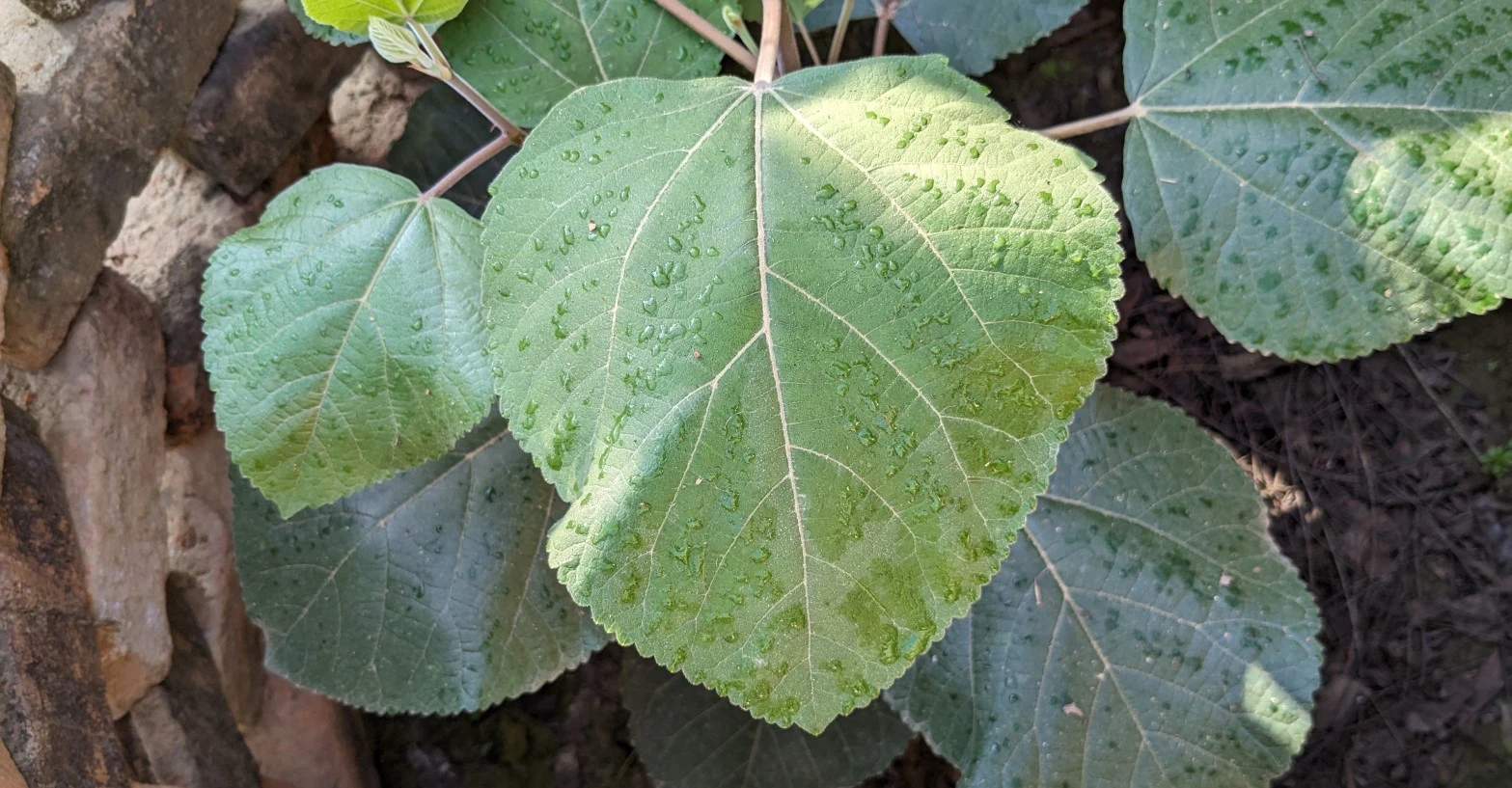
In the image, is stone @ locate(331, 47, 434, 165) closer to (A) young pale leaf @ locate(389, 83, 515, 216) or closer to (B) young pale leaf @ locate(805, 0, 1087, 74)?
(A) young pale leaf @ locate(389, 83, 515, 216)

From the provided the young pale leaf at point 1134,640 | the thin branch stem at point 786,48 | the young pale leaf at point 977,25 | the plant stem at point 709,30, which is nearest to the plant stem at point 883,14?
the young pale leaf at point 977,25

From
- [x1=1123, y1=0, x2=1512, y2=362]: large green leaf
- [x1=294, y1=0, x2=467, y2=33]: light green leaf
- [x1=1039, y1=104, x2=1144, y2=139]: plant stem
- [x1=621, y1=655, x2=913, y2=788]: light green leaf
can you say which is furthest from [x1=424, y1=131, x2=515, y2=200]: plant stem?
[x1=621, y1=655, x2=913, y2=788]: light green leaf

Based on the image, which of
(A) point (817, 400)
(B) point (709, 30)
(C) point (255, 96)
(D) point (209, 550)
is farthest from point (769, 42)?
(D) point (209, 550)

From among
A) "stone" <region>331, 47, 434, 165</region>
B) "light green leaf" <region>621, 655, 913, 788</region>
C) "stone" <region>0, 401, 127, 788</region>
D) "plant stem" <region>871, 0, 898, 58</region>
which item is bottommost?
"light green leaf" <region>621, 655, 913, 788</region>

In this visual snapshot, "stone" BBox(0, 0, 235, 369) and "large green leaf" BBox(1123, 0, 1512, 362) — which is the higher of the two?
"stone" BBox(0, 0, 235, 369)

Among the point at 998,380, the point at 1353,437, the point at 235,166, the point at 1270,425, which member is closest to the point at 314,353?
the point at 235,166

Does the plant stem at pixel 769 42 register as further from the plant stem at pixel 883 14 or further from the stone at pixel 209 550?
the stone at pixel 209 550
